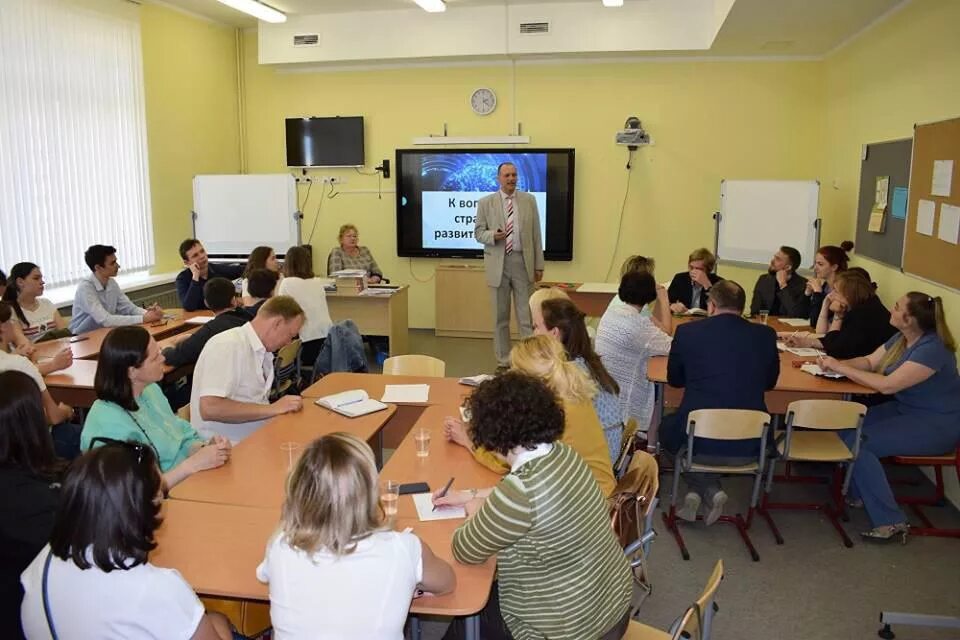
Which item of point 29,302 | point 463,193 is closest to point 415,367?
point 29,302

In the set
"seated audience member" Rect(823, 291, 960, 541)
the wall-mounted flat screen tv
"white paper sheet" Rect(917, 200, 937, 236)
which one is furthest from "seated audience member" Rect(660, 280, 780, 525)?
the wall-mounted flat screen tv

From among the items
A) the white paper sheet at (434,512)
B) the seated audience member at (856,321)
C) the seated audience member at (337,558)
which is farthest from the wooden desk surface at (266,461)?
the seated audience member at (856,321)

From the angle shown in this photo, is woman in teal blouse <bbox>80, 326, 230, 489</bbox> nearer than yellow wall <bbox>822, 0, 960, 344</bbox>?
Yes

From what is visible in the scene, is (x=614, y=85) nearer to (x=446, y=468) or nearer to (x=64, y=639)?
(x=446, y=468)

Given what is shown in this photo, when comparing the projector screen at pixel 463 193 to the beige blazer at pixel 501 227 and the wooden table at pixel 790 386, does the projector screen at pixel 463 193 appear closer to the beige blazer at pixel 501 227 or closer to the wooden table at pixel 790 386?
the beige blazer at pixel 501 227

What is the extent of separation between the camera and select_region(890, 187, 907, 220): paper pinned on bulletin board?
5.59 meters

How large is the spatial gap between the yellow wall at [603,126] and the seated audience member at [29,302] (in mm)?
4215

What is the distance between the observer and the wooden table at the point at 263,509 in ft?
7.11

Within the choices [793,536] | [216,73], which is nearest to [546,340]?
[793,536]

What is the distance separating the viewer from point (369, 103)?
29.8ft

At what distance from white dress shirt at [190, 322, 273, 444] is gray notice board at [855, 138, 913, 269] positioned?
459cm

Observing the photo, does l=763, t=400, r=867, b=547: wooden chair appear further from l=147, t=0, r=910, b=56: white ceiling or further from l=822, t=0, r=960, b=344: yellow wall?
l=147, t=0, r=910, b=56: white ceiling

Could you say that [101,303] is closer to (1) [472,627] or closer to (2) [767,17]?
(1) [472,627]

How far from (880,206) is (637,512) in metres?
4.58
